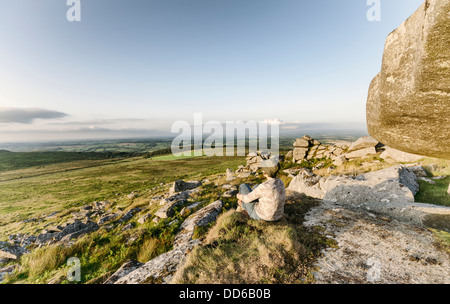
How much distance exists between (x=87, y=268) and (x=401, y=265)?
10.8 m

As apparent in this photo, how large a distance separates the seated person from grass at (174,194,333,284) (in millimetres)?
344

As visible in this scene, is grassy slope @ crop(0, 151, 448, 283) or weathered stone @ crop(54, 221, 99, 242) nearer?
grassy slope @ crop(0, 151, 448, 283)

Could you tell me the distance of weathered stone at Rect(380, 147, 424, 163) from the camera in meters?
13.7

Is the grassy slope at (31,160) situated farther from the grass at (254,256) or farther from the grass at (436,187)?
the grass at (436,187)

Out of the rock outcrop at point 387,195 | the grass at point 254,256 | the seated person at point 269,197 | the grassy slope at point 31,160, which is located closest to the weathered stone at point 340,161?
the rock outcrop at point 387,195

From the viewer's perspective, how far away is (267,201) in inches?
232

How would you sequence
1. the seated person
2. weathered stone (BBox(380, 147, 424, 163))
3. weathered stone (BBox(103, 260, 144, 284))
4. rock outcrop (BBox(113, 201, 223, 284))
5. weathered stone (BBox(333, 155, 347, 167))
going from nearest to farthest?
rock outcrop (BBox(113, 201, 223, 284)), weathered stone (BBox(103, 260, 144, 284)), the seated person, weathered stone (BBox(380, 147, 424, 163)), weathered stone (BBox(333, 155, 347, 167))

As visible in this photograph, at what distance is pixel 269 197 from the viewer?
18.9ft

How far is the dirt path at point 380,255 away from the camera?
359 centimetres

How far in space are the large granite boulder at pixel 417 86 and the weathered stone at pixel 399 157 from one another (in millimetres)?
12280

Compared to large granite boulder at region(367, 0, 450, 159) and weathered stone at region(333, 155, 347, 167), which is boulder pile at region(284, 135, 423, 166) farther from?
large granite boulder at region(367, 0, 450, 159)

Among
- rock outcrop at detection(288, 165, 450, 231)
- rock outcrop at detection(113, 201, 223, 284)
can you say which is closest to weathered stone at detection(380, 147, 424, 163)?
rock outcrop at detection(288, 165, 450, 231)
